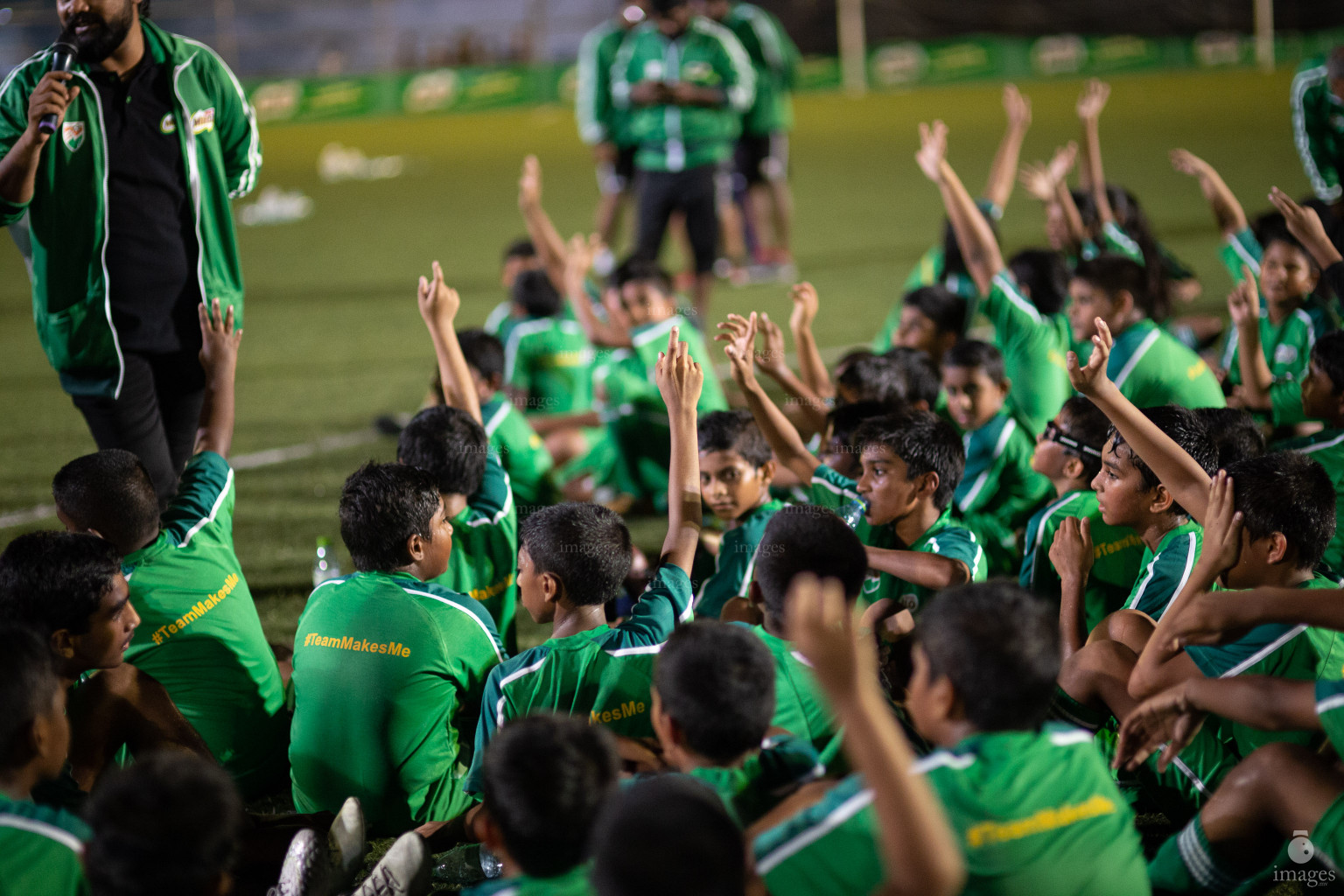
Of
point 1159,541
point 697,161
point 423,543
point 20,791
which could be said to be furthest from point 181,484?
point 697,161

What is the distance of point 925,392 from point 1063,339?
0.96 meters

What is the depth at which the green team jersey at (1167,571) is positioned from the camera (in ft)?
11.3

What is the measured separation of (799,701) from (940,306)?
11.5 ft

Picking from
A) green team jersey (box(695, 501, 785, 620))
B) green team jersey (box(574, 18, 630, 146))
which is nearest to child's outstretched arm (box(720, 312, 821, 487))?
green team jersey (box(695, 501, 785, 620))

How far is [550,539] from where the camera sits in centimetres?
329

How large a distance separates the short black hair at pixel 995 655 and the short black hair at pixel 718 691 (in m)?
0.34

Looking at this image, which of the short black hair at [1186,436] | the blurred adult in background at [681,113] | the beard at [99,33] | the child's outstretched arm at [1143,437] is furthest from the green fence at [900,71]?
the child's outstretched arm at [1143,437]

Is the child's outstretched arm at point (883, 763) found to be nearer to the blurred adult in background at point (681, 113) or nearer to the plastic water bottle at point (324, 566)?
the plastic water bottle at point (324, 566)

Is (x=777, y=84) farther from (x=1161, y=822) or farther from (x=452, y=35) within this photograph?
(x=452, y=35)

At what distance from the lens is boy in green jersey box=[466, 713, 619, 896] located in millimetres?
2199

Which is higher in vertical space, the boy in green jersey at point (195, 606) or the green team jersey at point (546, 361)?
the boy in green jersey at point (195, 606)

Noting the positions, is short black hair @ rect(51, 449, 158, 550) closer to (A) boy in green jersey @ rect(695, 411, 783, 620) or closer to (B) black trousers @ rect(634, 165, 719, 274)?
(A) boy in green jersey @ rect(695, 411, 783, 620)

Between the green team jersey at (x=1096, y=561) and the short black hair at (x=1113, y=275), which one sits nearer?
the green team jersey at (x=1096, y=561)

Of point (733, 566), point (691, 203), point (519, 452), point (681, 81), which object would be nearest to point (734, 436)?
point (733, 566)
